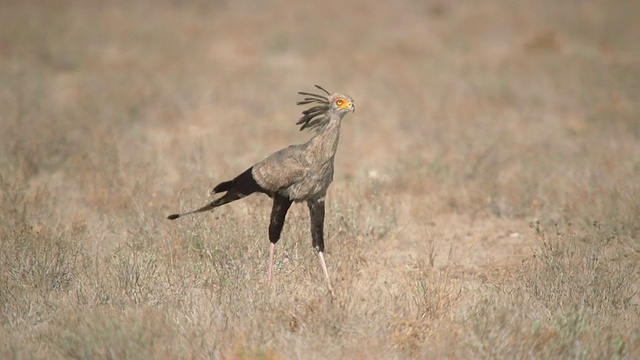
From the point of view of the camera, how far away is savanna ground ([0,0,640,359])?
3.76 metres

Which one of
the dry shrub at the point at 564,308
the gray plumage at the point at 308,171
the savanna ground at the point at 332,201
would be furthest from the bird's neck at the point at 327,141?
the dry shrub at the point at 564,308

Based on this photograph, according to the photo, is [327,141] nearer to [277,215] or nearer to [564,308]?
[277,215]

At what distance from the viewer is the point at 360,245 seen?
558 cm

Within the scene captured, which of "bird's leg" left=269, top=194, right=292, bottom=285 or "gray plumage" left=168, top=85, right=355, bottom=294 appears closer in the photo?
"gray plumage" left=168, top=85, right=355, bottom=294

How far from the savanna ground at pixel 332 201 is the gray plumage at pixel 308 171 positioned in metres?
0.52

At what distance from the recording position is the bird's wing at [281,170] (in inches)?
170

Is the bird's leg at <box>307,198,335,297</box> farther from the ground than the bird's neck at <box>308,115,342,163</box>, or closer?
closer

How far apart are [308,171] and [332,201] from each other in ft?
6.66

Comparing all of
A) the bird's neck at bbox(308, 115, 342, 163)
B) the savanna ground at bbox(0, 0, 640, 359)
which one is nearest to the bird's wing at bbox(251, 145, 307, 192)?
the bird's neck at bbox(308, 115, 342, 163)

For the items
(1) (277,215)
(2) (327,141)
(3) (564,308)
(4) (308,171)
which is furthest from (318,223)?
(3) (564,308)

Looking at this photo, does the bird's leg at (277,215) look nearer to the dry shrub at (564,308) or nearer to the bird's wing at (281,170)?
the bird's wing at (281,170)

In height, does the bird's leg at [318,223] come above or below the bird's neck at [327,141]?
below

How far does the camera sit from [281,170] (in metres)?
4.37

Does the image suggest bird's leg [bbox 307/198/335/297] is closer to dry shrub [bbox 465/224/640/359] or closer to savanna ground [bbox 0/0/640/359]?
savanna ground [bbox 0/0/640/359]
